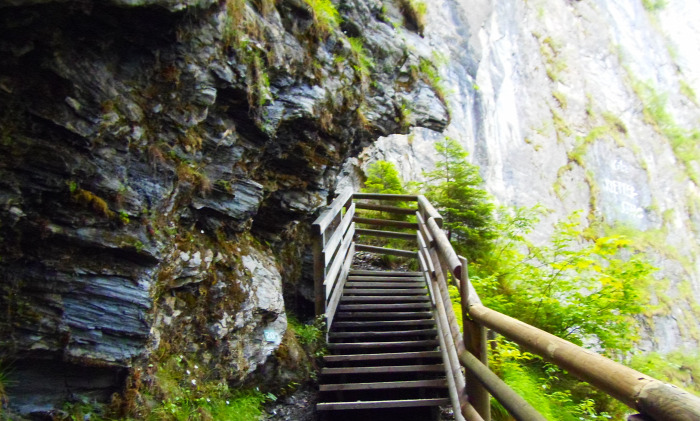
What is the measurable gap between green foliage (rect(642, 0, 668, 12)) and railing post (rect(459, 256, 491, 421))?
45.5m

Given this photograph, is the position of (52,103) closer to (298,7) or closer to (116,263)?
(116,263)

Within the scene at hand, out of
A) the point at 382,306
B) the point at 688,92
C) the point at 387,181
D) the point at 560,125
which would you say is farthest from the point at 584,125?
the point at 382,306

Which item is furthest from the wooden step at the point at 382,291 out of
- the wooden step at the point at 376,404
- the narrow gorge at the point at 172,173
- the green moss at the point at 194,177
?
the green moss at the point at 194,177

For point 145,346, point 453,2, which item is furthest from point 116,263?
point 453,2

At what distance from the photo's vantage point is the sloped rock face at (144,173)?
98.5 inches

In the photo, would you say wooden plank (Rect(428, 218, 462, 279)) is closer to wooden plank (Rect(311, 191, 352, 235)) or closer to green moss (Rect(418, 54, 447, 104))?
wooden plank (Rect(311, 191, 352, 235))

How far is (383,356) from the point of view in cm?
493

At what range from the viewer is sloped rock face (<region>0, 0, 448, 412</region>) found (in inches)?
98.5

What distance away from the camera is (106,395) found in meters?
2.78

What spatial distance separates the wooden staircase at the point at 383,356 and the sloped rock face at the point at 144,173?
1.03 metres

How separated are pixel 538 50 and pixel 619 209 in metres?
11.3

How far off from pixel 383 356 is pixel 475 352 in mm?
2396

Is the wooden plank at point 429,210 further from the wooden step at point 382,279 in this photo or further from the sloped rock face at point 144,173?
the sloped rock face at point 144,173

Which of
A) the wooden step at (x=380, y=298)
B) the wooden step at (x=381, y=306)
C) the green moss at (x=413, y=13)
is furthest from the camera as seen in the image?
the green moss at (x=413, y=13)
